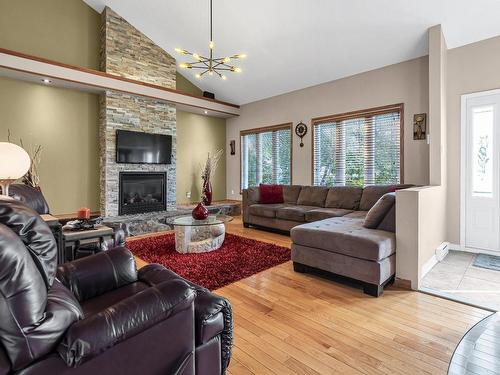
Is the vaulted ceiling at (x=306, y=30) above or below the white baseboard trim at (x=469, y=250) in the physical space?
above

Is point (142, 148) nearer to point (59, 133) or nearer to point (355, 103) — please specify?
point (59, 133)

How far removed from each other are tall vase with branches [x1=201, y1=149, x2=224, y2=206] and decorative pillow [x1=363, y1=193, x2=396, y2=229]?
13.7 ft

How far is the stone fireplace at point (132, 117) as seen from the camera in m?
4.98

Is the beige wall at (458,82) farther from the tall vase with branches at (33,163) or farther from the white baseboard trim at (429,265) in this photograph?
the tall vase with branches at (33,163)

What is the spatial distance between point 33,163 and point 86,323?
15.4 feet

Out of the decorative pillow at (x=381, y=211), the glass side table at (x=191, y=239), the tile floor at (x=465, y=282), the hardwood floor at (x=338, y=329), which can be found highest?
the decorative pillow at (x=381, y=211)

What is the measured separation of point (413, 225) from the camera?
250 cm

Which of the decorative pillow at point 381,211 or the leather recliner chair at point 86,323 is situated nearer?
the leather recliner chair at point 86,323

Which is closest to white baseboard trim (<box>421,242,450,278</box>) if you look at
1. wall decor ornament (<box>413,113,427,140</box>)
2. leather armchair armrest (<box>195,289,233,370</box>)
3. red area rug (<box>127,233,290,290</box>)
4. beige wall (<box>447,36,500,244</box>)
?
beige wall (<box>447,36,500,244</box>)

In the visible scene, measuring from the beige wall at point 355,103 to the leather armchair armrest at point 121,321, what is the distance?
14.4 feet

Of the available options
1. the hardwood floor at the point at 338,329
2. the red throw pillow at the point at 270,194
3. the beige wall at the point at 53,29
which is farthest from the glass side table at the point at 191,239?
the beige wall at the point at 53,29

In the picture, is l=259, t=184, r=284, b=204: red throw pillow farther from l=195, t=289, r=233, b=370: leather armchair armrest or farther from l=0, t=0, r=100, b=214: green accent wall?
l=195, t=289, r=233, b=370: leather armchair armrest

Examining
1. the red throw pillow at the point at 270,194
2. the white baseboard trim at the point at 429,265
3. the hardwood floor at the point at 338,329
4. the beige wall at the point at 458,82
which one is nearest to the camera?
the hardwood floor at the point at 338,329

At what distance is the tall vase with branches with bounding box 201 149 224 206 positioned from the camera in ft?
21.0
